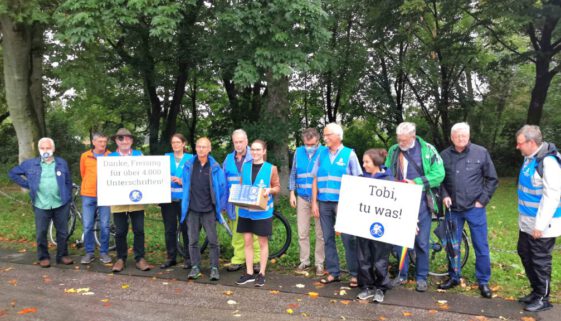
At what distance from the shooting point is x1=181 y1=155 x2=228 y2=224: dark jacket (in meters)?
5.64

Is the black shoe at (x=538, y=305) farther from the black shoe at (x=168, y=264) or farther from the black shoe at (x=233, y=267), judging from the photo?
the black shoe at (x=168, y=264)

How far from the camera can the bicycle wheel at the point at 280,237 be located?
6.46 metres

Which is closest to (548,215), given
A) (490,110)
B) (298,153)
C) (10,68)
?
(298,153)

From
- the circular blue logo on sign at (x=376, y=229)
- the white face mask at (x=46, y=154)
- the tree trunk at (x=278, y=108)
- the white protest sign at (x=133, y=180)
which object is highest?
the tree trunk at (x=278, y=108)

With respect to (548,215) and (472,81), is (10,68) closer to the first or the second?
(548,215)

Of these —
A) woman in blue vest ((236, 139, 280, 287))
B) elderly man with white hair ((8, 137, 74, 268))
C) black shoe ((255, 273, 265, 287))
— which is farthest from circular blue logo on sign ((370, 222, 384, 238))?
elderly man with white hair ((8, 137, 74, 268))

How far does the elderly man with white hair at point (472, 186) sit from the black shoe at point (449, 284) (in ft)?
0.92

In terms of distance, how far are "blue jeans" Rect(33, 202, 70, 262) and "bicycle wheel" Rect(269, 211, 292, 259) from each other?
3.07m

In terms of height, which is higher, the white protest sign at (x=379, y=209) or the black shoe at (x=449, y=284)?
the white protest sign at (x=379, y=209)

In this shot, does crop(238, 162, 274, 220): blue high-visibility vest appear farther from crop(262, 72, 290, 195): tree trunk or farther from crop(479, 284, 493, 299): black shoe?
crop(262, 72, 290, 195): tree trunk

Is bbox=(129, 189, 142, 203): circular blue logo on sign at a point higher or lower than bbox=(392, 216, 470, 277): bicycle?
higher

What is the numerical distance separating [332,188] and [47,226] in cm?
422
